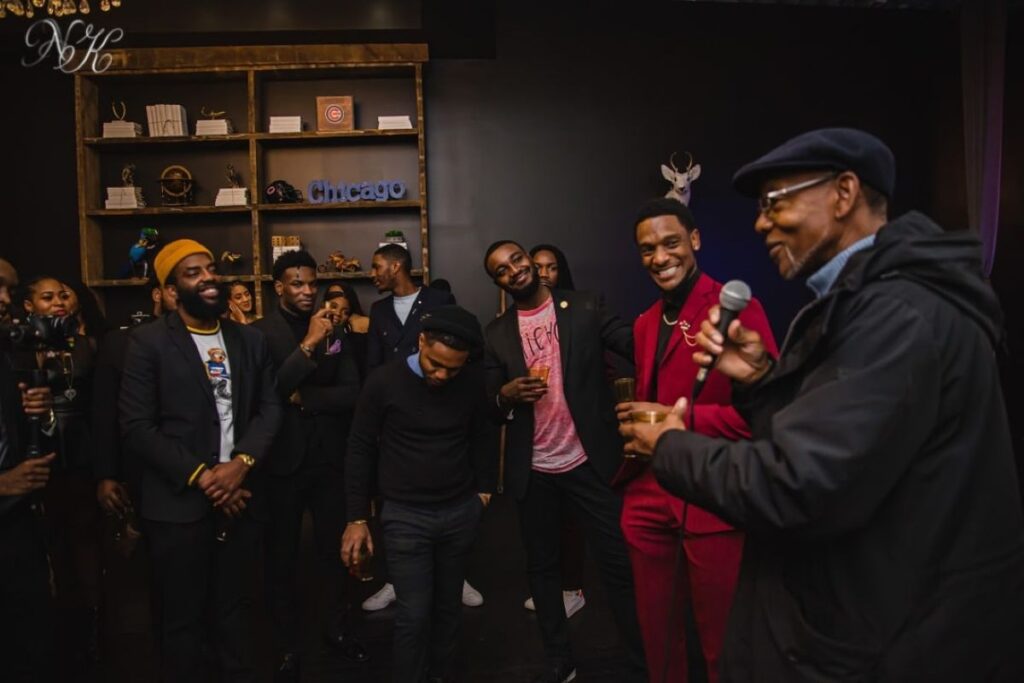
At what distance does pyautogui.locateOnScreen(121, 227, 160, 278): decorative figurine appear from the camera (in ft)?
17.7

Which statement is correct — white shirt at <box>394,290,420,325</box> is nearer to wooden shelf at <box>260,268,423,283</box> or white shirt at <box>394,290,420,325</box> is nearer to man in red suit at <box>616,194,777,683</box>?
wooden shelf at <box>260,268,423,283</box>

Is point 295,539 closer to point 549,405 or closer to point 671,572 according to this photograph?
point 549,405

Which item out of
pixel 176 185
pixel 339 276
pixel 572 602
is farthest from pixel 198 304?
pixel 176 185

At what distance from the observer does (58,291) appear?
344 cm

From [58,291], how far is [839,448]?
368cm

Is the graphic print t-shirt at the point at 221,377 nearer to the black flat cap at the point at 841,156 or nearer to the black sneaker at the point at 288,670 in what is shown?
the black sneaker at the point at 288,670

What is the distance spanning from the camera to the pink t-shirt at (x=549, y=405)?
2.72m

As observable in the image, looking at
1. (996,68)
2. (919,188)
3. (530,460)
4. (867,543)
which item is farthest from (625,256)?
(867,543)

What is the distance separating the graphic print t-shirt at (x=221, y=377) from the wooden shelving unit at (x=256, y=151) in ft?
9.63

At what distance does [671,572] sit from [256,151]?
4770mm

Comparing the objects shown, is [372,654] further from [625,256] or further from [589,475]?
[625,256]

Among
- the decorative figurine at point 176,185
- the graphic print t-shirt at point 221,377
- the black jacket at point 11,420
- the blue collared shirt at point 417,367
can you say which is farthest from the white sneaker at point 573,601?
the decorative figurine at point 176,185

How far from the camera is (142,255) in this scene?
5445 millimetres

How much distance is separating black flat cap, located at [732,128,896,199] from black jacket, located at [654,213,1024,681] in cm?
11
